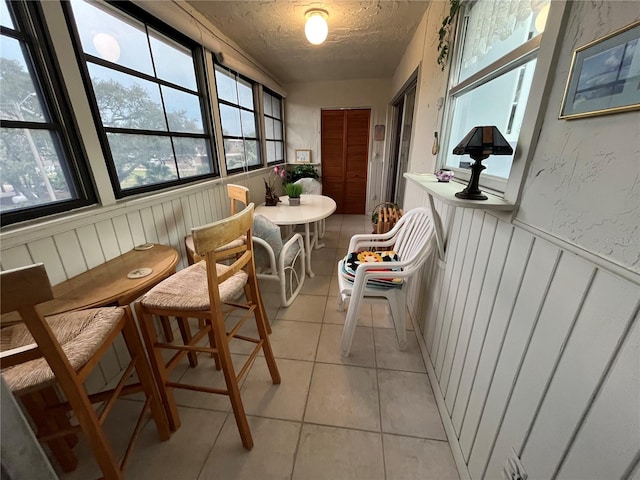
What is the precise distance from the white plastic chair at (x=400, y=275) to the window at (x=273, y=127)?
2.87 metres

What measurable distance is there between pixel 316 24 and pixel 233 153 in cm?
152

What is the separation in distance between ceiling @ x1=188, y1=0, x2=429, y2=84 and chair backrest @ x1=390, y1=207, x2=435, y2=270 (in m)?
1.78

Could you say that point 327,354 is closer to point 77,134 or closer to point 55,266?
point 55,266

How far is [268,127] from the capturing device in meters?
3.88

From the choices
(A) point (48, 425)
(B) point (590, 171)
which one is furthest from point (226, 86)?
(B) point (590, 171)

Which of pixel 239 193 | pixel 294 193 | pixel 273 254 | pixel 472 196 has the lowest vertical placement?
pixel 273 254

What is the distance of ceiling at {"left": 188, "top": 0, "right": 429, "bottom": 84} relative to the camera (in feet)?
6.40

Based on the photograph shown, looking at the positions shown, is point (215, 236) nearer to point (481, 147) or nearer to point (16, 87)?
point (481, 147)

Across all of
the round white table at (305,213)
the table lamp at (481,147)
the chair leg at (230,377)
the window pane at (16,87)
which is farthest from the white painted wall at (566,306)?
the window pane at (16,87)

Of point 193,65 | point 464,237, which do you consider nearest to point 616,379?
point 464,237

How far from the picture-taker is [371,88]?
13.5ft

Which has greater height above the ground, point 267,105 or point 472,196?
point 267,105

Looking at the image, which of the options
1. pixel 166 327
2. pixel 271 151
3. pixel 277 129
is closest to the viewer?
pixel 166 327

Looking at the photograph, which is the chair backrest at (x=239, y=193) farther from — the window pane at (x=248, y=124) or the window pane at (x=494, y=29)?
the window pane at (x=494, y=29)
